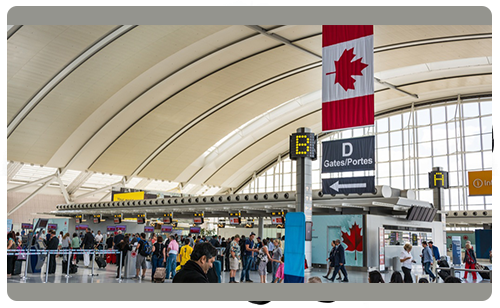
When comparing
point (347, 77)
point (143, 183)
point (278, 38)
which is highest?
point (278, 38)

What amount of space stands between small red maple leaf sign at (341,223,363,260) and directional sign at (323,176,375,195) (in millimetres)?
5914

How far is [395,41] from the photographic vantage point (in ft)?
95.8

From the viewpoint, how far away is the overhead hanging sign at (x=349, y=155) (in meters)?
13.6

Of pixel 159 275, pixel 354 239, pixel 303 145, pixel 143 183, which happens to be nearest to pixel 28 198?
pixel 143 183

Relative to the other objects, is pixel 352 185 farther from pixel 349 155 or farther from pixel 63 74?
pixel 63 74

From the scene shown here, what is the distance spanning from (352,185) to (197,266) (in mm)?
10181

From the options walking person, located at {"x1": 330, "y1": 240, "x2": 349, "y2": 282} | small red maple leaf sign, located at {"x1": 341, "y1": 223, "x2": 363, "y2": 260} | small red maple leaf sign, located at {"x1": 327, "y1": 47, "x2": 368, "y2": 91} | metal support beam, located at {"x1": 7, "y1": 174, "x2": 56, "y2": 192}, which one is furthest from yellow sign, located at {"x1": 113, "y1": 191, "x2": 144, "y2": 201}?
small red maple leaf sign, located at {"x1": 327, "y1": 47, "x2": 368, "y2": 91}

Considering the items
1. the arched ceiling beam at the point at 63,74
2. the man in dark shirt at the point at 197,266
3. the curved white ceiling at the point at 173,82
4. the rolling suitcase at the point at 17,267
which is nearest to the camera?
the man in dark shirt at the point at 197,266

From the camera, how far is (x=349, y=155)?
46.1 ft

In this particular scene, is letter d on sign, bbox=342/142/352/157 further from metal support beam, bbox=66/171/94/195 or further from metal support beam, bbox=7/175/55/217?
metal support beam, bbox=7/175/55/217

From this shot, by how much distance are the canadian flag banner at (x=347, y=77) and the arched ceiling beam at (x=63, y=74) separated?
58.8 feet

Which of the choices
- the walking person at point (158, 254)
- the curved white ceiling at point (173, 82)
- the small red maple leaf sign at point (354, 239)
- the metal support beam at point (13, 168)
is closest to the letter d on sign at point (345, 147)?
the walking person at point (158, 254)

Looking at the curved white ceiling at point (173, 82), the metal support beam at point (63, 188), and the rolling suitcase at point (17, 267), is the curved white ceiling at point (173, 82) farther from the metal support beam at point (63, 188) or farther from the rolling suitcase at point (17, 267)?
the rolling suitcase at point (17, 267)

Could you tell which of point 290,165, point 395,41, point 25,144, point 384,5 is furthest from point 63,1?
point 290,165
